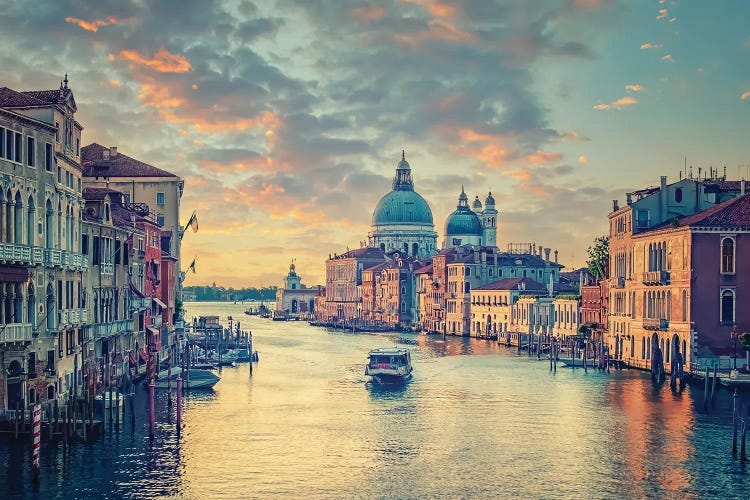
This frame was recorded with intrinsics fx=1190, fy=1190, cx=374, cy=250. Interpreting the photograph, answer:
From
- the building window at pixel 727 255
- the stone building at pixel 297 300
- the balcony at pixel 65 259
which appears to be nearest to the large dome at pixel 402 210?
the stone building at pixel 297 300

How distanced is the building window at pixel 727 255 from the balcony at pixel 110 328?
23.5 meters

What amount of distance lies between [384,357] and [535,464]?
21703 mm

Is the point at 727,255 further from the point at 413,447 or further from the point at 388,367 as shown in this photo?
the point at 413,447

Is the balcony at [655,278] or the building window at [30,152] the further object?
the balcony at [655,278]

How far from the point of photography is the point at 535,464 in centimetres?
2967

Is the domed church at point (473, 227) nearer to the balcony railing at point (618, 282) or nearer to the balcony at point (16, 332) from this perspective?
the balcony railing at point (618, 282)

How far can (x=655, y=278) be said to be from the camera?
51.8 m

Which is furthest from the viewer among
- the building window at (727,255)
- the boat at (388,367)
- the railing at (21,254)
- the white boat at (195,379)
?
the boat at (388,367)

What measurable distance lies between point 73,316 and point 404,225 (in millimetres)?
125158

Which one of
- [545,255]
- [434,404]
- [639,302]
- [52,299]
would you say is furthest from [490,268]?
[52,299]

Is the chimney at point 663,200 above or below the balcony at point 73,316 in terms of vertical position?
above

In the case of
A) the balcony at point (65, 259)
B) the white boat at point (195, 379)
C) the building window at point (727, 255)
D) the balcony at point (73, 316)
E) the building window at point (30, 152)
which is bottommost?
the white boat at point (195, 379)

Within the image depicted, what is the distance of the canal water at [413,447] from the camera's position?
86.7 ft

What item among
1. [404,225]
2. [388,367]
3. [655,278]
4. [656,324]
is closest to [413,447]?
[388,367]
